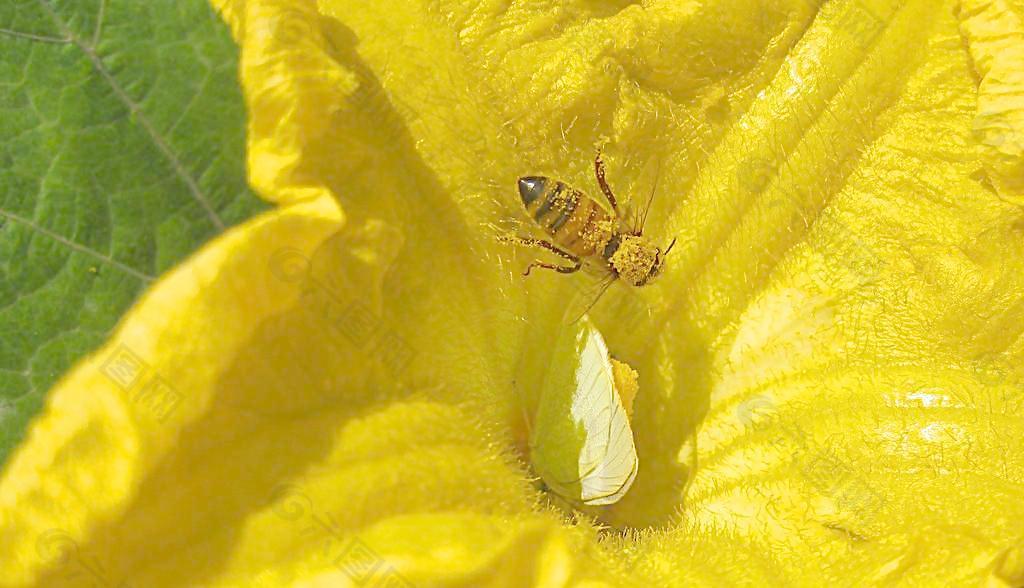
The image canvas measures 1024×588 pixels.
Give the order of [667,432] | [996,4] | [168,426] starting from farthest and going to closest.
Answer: [667,432], [996,4], [168,426]

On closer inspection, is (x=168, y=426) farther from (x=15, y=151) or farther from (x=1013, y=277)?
(x=1013, y=277)

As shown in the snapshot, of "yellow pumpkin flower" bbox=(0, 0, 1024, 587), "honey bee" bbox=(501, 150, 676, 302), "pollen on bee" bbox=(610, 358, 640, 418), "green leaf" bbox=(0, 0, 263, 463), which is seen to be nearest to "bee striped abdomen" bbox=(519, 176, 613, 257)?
"honey bee" bbox=(501, 150, 676, 302)

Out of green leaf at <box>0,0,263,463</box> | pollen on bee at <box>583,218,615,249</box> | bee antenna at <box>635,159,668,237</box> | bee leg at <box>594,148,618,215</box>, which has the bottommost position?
bee antenna at <box>635,159,668,237</box>

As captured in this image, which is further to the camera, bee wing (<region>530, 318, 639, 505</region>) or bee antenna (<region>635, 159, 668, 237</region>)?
bee antenna (<region>635, 159, 668, 237</region>)

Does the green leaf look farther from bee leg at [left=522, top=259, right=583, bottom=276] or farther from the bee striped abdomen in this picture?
bee leg at [left=522, top=259, right=583, bottom=276]

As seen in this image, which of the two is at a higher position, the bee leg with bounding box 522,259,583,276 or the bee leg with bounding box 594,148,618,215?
the bee leg with bounding box 594,148,618,215

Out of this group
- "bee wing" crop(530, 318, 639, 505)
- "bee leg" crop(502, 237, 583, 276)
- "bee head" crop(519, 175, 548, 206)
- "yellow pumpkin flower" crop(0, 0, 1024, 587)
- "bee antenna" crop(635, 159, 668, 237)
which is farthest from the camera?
"bee antenna" crop(635, 159, 668, 237)

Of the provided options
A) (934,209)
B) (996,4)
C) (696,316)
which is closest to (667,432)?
(696,316)
